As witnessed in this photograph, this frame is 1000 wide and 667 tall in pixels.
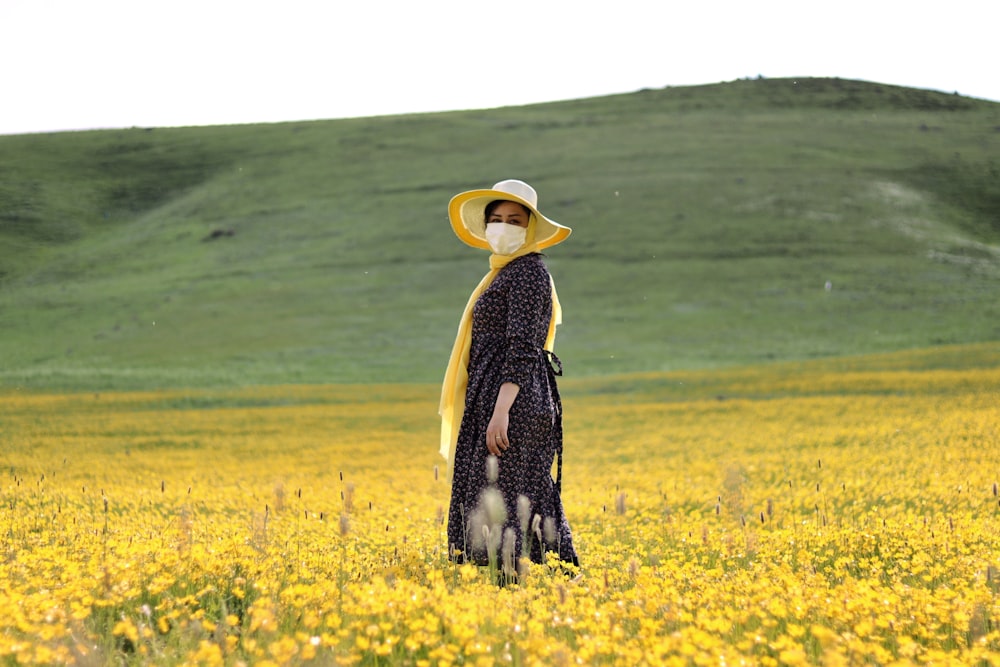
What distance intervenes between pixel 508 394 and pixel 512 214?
122 centimetres

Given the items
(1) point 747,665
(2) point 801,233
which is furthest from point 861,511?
(2) point 801,233

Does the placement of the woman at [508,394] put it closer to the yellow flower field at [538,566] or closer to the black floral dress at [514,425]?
the black floral dress at [514,425]

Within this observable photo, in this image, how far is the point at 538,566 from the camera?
5.29m

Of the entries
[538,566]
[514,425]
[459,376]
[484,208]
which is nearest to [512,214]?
[484,208]

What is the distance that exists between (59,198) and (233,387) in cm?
6215

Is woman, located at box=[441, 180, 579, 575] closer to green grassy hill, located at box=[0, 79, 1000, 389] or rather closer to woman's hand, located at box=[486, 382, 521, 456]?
woman's hand, located at box=[486, 382, 521, 456]

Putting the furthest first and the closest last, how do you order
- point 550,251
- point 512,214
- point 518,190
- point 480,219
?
point 550,251 → point 480,219 → point 512,214 → point 518,190

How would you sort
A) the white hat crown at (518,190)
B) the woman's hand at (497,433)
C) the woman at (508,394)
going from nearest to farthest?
the woman's hand at (497,433) → the woman at (508,394) → the white hat crown at (518,190)

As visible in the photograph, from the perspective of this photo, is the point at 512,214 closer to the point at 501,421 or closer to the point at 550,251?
the point at 501,421

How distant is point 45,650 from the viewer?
3.26 meters

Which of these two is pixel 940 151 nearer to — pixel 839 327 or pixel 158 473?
pixel 839 327

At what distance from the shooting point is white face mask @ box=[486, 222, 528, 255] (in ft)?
20.2

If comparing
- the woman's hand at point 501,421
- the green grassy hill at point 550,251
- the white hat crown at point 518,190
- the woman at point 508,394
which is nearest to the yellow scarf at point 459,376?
the woman at point 508,394

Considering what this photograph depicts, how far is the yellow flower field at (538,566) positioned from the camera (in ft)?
12.2
